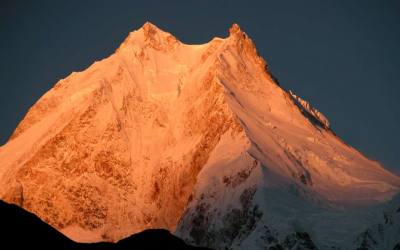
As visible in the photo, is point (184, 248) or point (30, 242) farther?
point (184, 248)

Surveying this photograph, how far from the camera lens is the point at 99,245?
120 meters

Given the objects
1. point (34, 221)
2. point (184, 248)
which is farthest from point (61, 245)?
point (184, 248)

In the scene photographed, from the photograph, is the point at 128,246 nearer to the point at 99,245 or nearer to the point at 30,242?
the point at 99,245

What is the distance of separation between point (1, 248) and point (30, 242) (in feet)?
11.3

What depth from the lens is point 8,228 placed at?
364 ft

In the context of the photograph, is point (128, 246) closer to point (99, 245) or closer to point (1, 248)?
point (99, 245)

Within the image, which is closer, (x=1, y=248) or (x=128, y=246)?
(x=1, y=248)

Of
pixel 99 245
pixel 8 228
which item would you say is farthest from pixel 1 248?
pixel 99 245

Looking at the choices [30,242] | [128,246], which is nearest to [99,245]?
[128,246]

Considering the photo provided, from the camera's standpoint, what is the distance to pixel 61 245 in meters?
114

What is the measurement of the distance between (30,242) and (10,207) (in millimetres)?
4084

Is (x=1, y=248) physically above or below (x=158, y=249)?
below

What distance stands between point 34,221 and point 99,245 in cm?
842

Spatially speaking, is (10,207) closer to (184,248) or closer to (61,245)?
(61,245)
